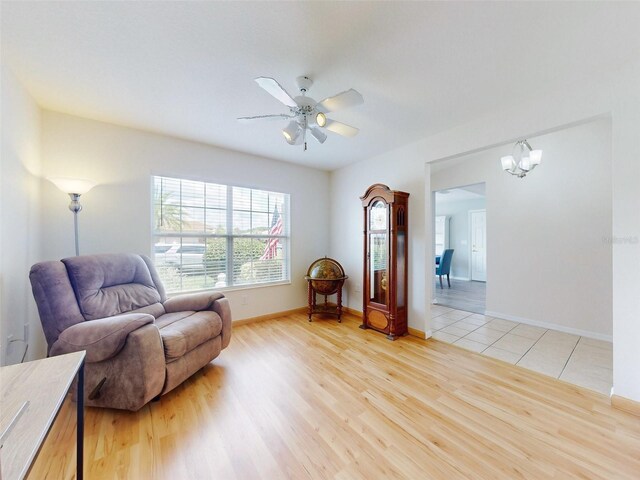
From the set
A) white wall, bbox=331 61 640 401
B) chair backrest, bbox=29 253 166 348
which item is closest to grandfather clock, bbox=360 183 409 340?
white wall, bbox=331 61 640 401

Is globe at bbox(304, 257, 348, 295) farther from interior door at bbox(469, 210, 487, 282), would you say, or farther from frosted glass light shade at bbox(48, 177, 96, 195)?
interior door at bbox(469, 210, 487, 282)

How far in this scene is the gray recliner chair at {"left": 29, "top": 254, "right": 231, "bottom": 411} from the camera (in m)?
1.69

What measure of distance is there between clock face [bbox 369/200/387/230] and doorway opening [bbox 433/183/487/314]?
3114 millimetres

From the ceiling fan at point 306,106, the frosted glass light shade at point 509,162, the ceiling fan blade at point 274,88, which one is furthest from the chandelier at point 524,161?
the ceiling fan blade at point 274,88

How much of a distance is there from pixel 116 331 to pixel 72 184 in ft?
4.96

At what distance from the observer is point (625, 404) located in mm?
1781

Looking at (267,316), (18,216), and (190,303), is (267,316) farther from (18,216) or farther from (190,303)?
(18,216)

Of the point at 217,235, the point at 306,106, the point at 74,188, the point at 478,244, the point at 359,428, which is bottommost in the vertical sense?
the point at 359,428

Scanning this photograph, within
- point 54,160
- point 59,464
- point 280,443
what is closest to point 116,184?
point 54,160

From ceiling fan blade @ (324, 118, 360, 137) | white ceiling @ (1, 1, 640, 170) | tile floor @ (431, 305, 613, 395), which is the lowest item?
tile floor @ (431, 305, 613, 395)

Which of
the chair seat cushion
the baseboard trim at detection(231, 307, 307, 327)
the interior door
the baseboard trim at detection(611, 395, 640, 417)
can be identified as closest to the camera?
the baseboard trim at detection(611, 395, 640, 417)

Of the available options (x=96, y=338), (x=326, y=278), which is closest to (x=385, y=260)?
(x=326, y=278)

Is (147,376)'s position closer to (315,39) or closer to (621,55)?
(315,39)

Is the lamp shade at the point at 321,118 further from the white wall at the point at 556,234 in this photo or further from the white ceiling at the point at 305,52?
the white wall at the point at 556,234
